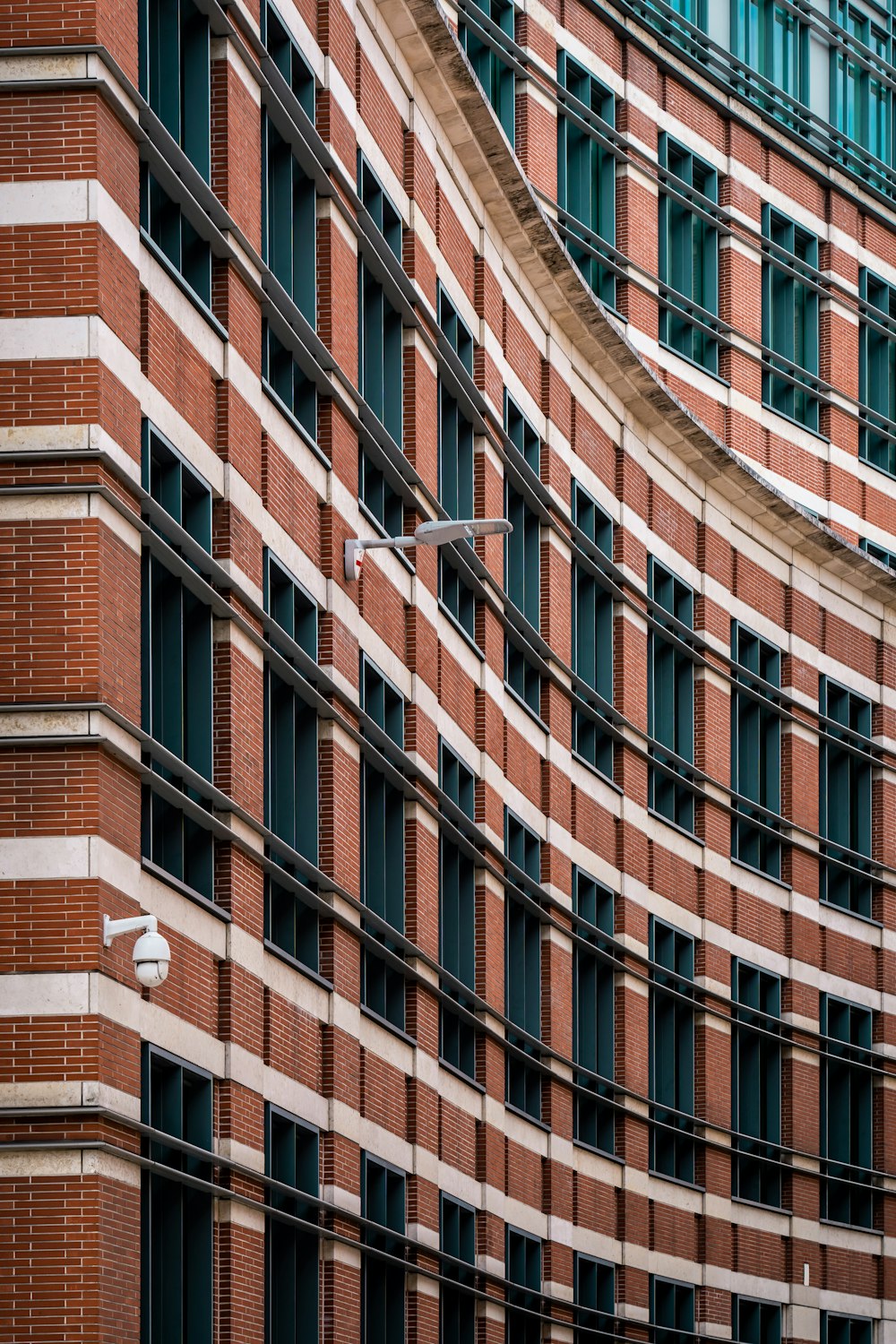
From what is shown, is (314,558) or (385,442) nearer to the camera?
(314,558)

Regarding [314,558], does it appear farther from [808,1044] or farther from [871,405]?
[871,405]

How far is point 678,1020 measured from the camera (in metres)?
48.3

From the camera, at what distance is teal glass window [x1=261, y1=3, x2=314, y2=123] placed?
105 feet

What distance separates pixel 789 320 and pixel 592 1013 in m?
15.8

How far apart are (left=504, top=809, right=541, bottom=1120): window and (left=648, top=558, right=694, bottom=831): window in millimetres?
Result: 5631

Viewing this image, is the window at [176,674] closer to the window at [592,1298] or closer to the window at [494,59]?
the window at [592,1298]

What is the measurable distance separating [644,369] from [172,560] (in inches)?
797

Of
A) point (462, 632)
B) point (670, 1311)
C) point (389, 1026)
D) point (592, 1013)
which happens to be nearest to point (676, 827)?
point (592, 1013)

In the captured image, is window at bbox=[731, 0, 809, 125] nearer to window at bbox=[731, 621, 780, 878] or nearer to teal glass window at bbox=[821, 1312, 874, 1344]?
window at bbox=[731, 621, 780, 878]

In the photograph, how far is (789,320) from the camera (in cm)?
5509

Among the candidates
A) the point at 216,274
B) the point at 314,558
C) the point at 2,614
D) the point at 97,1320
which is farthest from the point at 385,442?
the point at 97,1320

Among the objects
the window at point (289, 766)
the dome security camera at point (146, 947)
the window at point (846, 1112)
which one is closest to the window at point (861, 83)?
the window at point (846, 1112)

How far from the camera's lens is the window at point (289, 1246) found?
3025cm

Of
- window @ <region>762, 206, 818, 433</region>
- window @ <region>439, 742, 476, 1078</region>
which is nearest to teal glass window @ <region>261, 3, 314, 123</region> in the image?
window @ <region>439, 742, 476, 1078</region>
